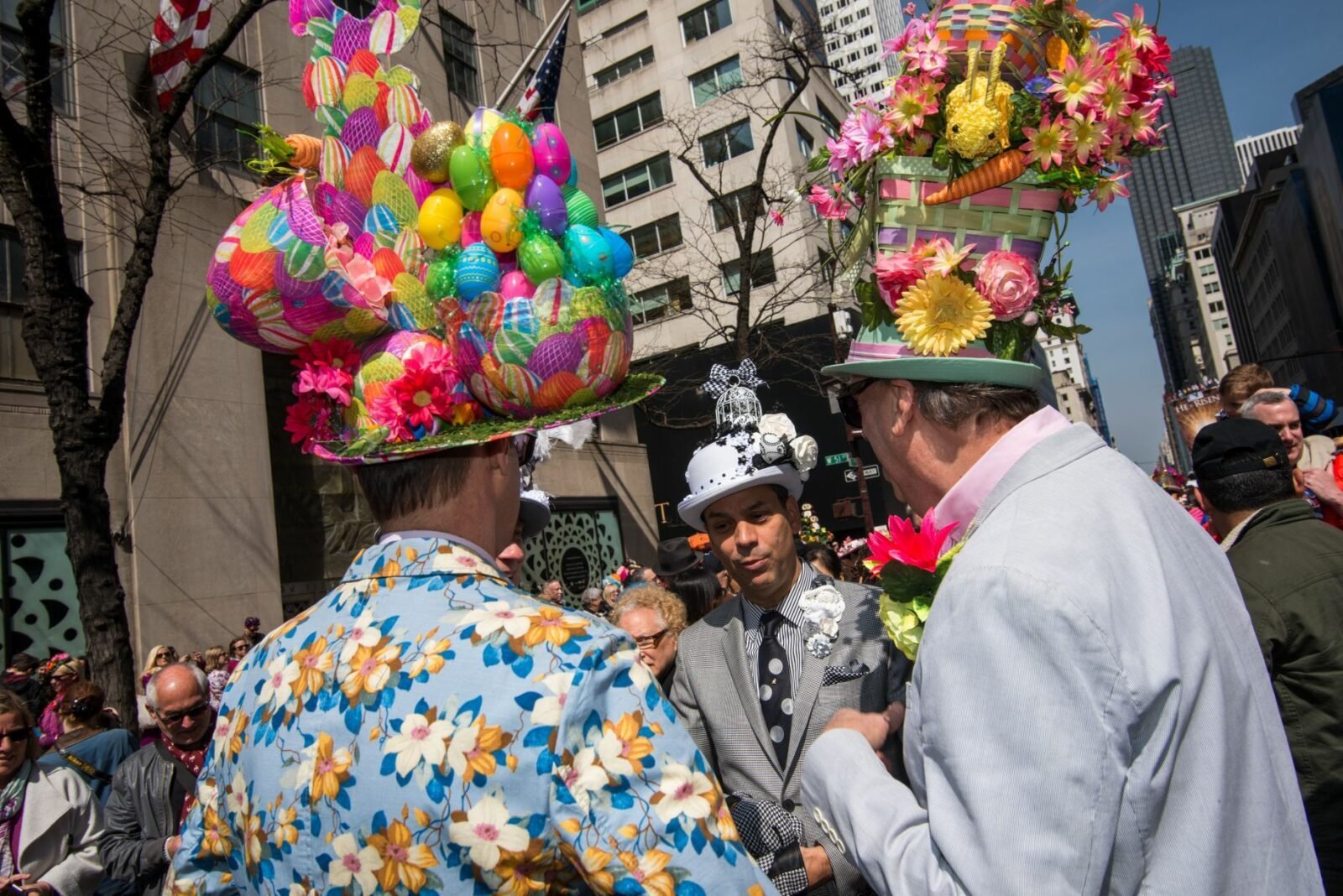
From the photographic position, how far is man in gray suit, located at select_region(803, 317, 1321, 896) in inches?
47.7

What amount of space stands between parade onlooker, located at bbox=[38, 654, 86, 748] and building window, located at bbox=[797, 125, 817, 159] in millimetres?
28029

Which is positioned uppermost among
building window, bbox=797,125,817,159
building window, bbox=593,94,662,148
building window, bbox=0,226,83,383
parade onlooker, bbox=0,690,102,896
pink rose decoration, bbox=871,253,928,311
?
building window, bbox=593,94,662,148

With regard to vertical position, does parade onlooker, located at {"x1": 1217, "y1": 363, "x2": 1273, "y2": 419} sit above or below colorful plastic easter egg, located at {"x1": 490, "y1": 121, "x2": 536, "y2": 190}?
below

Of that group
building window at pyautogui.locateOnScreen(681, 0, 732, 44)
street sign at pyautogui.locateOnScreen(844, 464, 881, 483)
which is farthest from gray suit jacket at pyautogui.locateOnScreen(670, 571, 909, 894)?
building window at pyautogui.locateOnScreen(681, 0, 732, 44)

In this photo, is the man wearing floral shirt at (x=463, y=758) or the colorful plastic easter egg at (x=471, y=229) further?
the colorful plastic easter egg at (x=471, y=229)

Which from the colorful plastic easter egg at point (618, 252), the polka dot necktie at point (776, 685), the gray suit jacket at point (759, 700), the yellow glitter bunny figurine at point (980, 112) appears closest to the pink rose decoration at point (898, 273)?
the yellow glitter bunny figurine at point (980, 112)

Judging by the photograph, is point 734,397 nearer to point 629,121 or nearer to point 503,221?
point 503,221

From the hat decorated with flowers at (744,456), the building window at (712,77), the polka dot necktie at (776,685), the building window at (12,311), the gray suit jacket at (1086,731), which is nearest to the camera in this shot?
the gray suit jacket at (1086,731)

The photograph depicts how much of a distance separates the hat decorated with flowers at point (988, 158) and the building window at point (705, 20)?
34.3m

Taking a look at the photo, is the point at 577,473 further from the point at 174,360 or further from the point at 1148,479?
the point at 1148,479

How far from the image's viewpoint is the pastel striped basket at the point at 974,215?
1910mm

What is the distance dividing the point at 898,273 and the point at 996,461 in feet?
1.64

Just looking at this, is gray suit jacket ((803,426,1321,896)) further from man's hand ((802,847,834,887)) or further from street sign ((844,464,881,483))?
street sign ((844,464,881,483))

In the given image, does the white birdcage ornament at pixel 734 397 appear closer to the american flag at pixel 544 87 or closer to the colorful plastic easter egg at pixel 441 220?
the american flag at pixel 544 87
